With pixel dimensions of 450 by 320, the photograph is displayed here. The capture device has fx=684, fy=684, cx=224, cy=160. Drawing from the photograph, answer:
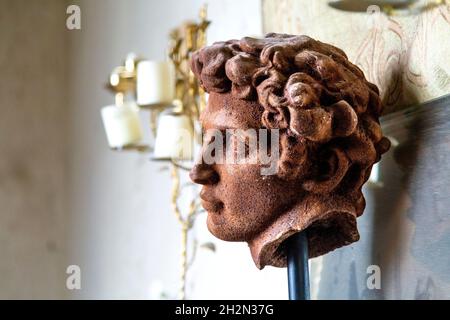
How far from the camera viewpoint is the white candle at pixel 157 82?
2.24m

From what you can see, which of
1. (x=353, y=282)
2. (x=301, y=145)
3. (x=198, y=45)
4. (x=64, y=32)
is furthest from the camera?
(x=64, y=32)

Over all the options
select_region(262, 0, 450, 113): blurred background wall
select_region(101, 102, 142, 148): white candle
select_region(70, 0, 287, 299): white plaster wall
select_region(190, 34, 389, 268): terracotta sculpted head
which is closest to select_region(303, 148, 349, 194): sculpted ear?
select_region(190, 34, 389, 268): terracotta sculpted head

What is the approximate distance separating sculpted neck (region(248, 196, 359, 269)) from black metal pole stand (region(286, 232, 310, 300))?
0.03 meters

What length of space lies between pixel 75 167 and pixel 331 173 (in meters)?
2.83

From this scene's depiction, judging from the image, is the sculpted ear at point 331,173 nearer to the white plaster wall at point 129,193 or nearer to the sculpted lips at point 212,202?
the sculpted lips at point 212,202

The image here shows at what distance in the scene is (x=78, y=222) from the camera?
3662 millimetres

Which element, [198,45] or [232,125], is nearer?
[232,125]

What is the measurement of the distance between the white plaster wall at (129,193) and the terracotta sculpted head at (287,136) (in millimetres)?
759

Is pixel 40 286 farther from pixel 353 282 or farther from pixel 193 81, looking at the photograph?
pixel 353 282

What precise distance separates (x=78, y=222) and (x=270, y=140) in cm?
273

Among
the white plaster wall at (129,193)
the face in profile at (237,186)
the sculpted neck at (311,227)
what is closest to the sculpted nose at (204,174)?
the face in profile at (237,186)

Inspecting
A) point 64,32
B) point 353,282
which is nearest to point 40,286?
point 64,32

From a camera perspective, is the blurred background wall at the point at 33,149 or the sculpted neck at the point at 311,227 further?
the blurred background wall at the point at 33,149

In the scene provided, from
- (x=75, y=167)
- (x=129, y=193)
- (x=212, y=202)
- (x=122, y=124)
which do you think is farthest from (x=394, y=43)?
(x=75, y=167)
